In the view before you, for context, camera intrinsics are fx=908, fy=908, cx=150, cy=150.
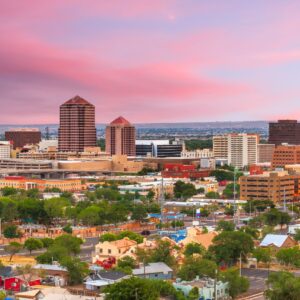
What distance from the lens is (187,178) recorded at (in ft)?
302

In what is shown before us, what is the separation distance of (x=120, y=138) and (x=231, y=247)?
94081 millimetres

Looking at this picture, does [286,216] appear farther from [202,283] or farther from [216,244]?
[202,283]

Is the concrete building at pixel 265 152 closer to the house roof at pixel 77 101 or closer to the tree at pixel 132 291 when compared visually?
the house roof at pixel 77 101

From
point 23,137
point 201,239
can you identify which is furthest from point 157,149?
point 201,239

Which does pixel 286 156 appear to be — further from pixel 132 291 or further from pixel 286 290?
pixel 132 291

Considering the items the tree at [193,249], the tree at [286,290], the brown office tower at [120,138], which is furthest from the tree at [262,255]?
the brown office tower at [120,138]

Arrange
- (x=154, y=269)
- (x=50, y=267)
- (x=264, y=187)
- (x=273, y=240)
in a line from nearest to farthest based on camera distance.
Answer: (x=154, y=269) → (x=50, y=267) → (x=273, y=240) → (x=264, y=187)

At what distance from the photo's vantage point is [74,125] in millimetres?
129875

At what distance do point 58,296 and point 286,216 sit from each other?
26077 millimetres

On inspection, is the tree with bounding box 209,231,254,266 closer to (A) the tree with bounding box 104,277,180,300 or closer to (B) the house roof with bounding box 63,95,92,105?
(A) the tree with bounding box 104,277,180,300

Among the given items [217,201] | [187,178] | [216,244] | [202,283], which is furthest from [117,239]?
[187,178]

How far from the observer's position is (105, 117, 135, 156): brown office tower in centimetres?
13012

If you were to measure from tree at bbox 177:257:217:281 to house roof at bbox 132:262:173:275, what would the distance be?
4.80 ft

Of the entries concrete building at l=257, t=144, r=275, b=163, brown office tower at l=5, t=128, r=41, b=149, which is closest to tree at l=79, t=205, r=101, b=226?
concrete building at l=257, t=144, r=275, b=163
